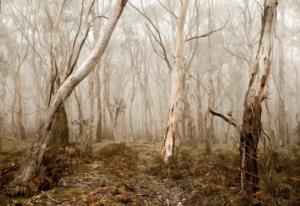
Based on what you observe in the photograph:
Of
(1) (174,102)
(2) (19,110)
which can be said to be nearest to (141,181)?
(1) (174,102)

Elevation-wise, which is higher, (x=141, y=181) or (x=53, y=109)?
(x=53, y=109)

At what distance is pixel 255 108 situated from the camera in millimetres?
4527

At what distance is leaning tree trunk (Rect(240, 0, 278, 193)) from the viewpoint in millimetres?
4492

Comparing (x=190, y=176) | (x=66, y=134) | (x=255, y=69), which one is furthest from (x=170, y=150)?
(x=255, y=69)

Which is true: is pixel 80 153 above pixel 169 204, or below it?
above

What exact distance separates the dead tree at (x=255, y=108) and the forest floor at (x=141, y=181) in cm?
20

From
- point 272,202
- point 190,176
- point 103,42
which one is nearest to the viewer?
point 272,202

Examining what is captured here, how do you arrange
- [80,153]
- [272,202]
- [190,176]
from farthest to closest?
1. [80,153]
2. [190,176]
3. [272,202]

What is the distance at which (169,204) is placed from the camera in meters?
4.79

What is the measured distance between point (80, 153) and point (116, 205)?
2.91 meters

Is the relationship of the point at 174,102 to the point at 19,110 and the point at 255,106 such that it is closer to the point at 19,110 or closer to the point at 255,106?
the point at 255,106

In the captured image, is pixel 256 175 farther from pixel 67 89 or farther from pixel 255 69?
pixel 67 89

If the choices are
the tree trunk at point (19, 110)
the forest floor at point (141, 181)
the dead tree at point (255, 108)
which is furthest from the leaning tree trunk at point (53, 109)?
the tree trunk at point (19, 110)

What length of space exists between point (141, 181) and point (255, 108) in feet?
9.51
